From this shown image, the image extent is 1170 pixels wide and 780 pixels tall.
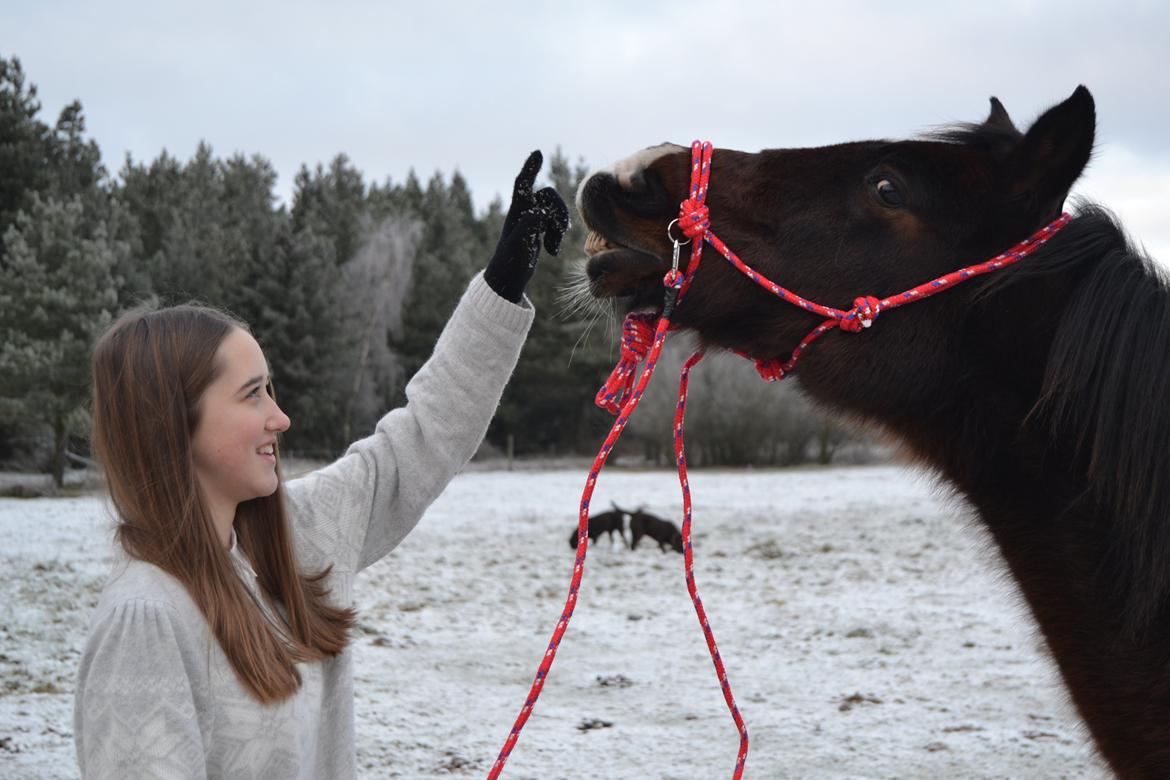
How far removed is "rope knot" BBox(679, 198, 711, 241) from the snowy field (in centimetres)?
77

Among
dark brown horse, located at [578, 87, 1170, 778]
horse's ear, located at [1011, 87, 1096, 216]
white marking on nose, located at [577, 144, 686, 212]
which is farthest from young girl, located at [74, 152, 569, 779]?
horse's ear, located at [1011, 87, 1096, 216]

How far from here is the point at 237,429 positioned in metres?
1.76

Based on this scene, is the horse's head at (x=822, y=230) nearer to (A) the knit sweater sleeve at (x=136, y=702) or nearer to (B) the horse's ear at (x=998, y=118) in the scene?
(B) the horse's ear at (x=998, y=118)

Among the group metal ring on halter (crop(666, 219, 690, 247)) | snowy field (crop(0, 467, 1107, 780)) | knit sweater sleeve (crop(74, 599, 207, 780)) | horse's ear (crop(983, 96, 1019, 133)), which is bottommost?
snowy field (crop(0, 467, 1107, 780))

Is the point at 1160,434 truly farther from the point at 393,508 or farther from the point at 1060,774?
the point at 1060,774

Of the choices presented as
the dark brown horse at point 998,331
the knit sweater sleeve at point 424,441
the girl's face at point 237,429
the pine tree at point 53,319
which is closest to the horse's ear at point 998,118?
the dark brown horse at point 998,331

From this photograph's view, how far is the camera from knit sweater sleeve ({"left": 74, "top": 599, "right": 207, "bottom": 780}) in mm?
1490

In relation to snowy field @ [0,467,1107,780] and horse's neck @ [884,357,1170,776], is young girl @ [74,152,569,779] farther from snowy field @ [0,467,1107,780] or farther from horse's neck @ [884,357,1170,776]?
horse's neck @ [884,357,1170,776]

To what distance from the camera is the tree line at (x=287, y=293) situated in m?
14.6

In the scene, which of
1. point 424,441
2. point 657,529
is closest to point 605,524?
point 657,529

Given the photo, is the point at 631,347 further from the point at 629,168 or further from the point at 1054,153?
the point at 1054,153

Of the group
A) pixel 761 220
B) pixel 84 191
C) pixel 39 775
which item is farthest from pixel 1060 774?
pixel 84 191

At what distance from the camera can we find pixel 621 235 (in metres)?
2.09

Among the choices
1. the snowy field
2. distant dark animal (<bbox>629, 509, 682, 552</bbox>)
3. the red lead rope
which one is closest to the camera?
the red lead rope
